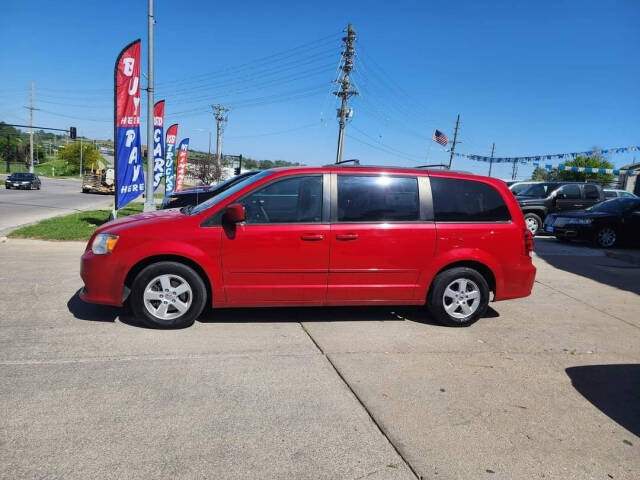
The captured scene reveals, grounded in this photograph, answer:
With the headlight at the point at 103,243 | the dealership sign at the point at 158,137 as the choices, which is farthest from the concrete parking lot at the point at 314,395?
the dealership sign at the point at 158,137

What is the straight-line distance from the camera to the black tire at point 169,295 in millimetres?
4766

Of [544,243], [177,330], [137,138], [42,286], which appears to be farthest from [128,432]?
[544,243]

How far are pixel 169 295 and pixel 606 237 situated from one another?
12400mm

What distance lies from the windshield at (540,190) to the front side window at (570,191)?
315mm

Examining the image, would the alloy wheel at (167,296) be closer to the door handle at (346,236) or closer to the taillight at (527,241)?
the door handle at (346,236)

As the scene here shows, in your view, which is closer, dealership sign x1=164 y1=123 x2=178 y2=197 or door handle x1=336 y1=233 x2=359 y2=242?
door handle x1=336 y1=233 x2=359 y2=242

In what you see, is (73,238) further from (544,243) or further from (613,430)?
(544,243)

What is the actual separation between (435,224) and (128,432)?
3623mm

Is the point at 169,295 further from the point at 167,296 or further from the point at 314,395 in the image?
the point at 314,395

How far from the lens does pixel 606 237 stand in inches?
509

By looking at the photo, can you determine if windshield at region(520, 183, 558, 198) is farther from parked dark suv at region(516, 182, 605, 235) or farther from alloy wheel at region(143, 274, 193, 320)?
alloy wheel at region(143, 274, 193, 320)

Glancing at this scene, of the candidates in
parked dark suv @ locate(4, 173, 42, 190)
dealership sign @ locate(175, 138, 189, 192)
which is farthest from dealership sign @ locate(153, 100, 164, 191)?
parked dark suv @ locate(4, 173, 42, 190)

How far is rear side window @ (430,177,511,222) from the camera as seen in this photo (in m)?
5.30

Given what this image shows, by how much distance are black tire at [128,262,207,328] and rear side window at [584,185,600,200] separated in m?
15.5
